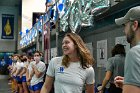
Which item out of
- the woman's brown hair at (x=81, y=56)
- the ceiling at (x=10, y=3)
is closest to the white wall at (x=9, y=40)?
the ceiling at (x=10, y=3)

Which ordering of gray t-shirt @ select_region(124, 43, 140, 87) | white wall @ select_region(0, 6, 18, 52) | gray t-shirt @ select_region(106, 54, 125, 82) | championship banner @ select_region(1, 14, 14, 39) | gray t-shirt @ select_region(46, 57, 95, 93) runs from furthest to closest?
white wall @ select_region(0, 6, 18, 52) → championship banner @ select_region(1, 14, 14, 39) → gray t-shirt @ select_region(106, 54, 125, 82) → gray t-shirt @ select_region(46, 57, 95, 93) → gray t-shirt @ select_region(124, 43, 140, 87)

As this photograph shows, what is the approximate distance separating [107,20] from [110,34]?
34 centimetres

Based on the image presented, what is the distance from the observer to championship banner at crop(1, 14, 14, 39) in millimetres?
24422

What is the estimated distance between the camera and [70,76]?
2.93 metres

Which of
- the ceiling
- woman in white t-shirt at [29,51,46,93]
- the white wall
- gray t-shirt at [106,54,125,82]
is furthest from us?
the white wall

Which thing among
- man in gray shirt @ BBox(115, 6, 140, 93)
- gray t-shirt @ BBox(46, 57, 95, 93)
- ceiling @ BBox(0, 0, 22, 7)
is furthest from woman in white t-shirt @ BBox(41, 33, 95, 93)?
ceiling @ BBox(0, 0, 22, 7)

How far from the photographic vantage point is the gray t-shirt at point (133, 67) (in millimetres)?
1460

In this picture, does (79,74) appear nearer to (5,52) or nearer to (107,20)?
(107,20)

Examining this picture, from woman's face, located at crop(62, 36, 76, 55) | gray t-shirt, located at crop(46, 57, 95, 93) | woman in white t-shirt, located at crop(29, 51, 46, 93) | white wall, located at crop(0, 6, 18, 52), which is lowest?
woman in white t-shirt, located at crop(29, 51, 46, 93)

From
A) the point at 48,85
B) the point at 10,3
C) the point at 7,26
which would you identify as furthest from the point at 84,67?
the point at 10,3

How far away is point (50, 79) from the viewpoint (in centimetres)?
305

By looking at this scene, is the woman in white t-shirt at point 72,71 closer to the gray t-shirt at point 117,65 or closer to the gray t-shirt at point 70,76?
the gray t-shirt at point 70,76

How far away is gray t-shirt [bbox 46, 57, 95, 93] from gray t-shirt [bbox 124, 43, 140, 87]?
1.44m

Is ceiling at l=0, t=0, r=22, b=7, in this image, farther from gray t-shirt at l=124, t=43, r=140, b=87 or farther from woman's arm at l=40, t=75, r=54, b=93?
gray t-shirt at l=124, t=43, r=140, b=87
